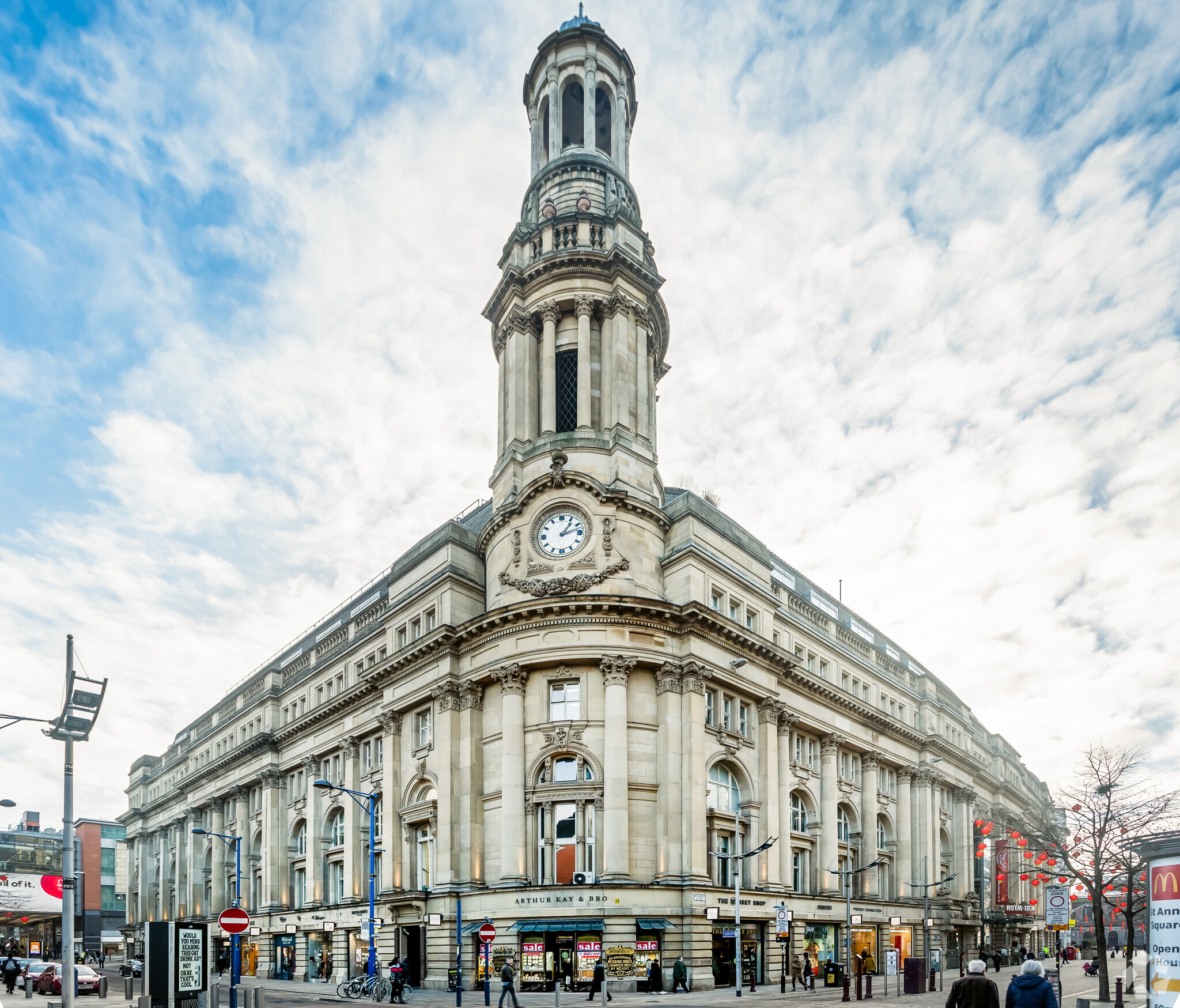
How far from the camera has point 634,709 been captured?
50.1 meters

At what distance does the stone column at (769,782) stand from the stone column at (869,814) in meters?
14.2

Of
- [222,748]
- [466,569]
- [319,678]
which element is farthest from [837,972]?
[222,748]

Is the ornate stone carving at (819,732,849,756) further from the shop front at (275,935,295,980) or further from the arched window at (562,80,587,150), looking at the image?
the arched window at (562,80,587,150)

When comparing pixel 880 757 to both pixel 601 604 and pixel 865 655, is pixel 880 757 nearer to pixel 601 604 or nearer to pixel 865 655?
pixel 865 655

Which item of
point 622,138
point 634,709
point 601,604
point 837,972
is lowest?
point 837,972

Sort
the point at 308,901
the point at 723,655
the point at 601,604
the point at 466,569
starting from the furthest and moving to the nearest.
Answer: the point at 308,901
the point at 466,569
the point at 723,655
the point at 601,604

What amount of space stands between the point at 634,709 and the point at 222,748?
58.8 metres

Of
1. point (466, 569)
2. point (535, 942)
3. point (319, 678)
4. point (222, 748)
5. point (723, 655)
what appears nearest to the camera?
point (535, 942)

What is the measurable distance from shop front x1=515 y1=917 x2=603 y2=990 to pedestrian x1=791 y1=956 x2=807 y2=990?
13694 millimetres

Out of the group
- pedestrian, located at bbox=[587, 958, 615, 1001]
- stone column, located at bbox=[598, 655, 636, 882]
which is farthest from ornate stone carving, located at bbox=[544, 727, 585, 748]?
pedestrian, located at bbox=[587, 958, 615, 1001]

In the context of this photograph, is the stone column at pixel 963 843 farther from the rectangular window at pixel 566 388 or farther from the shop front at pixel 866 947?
the rectangular window at pixel 566 388

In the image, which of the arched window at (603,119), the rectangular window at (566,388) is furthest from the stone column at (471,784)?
the arched window at (603,119)

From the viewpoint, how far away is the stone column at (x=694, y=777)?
48156 mm

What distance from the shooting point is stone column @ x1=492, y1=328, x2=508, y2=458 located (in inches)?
2431
